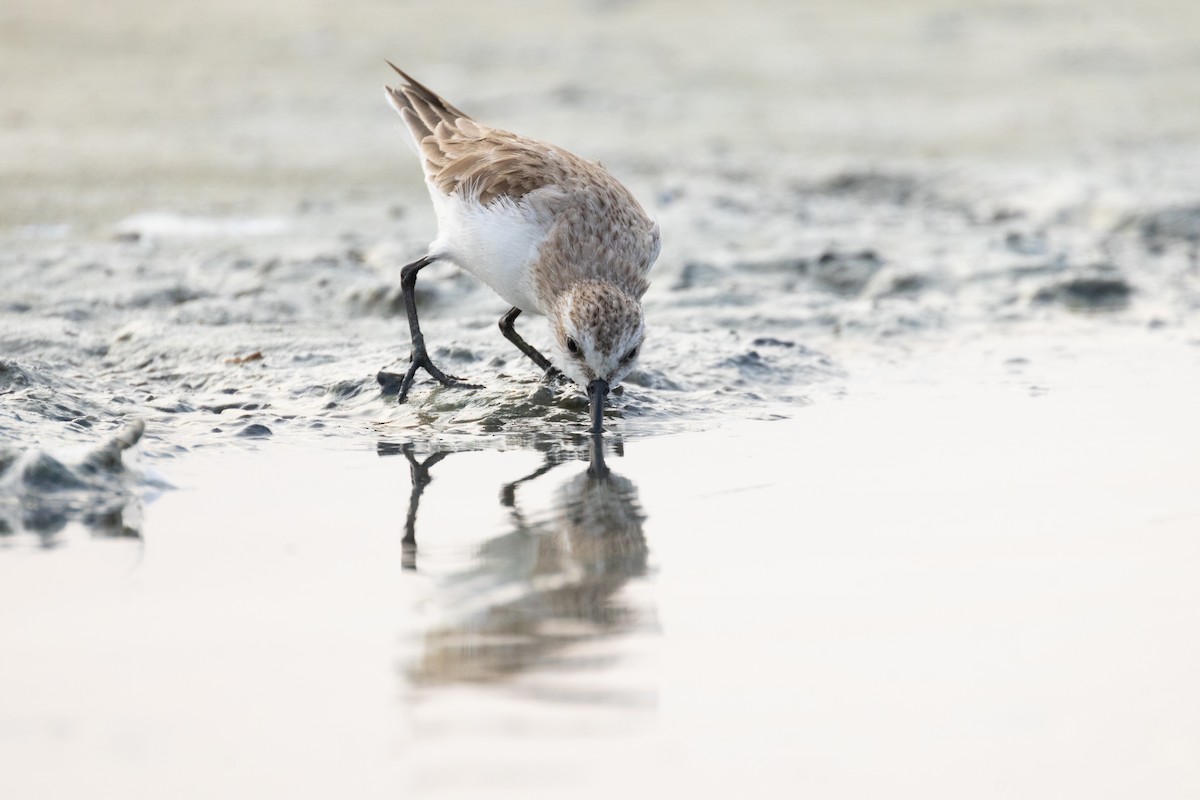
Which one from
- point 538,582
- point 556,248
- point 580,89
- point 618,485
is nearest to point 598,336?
point 556,248

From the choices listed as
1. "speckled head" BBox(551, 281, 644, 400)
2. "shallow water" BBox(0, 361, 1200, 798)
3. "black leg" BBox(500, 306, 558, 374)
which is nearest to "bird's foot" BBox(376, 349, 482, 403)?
"black leg" BBox(500, 306, 558, 374)

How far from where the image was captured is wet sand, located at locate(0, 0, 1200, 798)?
9.11 ft

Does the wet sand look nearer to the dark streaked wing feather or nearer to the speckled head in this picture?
the speckled head

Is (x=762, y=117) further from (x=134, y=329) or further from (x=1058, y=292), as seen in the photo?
(x=134, y=329)

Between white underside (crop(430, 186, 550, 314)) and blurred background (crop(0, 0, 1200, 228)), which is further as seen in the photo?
blurred background (crop(0, 0, 1200, 228))

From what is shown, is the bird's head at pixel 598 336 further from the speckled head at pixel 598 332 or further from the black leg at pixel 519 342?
the black leg at pixel 519 342

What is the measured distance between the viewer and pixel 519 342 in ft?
20.3

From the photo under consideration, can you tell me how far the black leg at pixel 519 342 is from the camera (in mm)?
6051

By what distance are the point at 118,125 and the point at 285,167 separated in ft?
5.64

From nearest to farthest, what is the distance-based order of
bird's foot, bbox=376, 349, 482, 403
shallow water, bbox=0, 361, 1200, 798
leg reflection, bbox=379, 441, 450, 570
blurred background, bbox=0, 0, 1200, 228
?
1. shallow water, bbox=0, 361, 1200, 798
2. leg reflection, bbox=379, 441, 450, 570
3. bird's foot, bbox=376, 349, 482, 403
4. blurred background, bbox=0, 0, 1200, 228

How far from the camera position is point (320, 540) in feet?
12.9

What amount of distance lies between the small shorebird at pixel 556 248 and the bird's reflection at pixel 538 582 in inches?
24.9

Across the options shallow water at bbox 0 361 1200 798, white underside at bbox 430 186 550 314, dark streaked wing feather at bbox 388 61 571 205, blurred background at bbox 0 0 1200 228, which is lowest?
shallow water at bbox 0 361 1200 798

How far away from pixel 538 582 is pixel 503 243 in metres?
2.24
